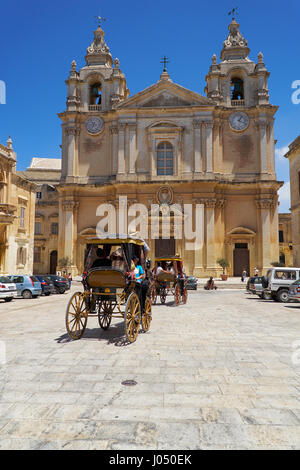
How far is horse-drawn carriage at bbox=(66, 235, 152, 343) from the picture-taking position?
7.27 meters

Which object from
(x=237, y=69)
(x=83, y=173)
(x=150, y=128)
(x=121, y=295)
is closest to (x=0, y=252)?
(x=83, y=173)

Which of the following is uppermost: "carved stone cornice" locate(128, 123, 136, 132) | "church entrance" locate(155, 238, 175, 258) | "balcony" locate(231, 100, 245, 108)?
"balcony" locate(231, 100, 245, 108)

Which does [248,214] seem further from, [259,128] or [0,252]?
[0,252]

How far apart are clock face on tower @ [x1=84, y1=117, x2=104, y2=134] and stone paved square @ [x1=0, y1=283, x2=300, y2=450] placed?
2647cm

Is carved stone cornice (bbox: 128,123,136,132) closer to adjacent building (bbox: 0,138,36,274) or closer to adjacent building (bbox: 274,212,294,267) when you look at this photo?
adjacent building (bbox: 0,138,36,274)

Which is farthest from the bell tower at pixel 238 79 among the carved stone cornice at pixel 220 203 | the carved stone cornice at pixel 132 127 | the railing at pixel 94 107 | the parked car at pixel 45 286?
the parked car at pixel 45 286

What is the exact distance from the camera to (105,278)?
752 cm

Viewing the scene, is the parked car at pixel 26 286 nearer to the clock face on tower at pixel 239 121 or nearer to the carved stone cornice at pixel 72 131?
the carved stone cornice at pixel 72 131

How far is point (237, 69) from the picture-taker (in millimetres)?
31438

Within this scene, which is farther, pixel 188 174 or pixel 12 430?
pixel 188 174

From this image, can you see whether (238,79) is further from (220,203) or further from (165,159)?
(220,203)

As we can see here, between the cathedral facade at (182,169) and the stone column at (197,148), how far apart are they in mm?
88

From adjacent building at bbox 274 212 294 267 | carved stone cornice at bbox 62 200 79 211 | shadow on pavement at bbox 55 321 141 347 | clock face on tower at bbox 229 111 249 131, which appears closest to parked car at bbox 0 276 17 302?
shadow on pavement at bbox 55 321 141 347
